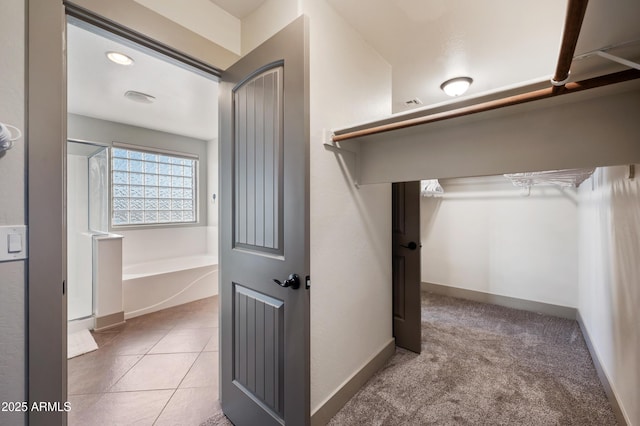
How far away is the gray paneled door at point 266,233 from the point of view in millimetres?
1224

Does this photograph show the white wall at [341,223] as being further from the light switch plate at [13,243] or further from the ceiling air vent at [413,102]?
the light switch plate at [13,243]

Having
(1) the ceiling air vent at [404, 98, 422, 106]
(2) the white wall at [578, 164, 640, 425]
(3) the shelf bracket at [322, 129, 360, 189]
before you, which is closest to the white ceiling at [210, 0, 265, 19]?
(3) the shelf bracket at [322, 129, 360, 189]

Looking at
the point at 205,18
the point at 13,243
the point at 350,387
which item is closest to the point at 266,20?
the point at 205,18

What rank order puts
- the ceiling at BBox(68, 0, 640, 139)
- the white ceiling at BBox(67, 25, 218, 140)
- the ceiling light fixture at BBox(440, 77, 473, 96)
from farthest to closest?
1. the ceiling light fixture at BBox(440, 77, 473, 96)
2. the white ceiling at BBox(67, 25, 218, 140)
3. the ceiling at BBox(68, 0, 640, 139)

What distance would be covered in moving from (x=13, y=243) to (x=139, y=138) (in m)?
3.74

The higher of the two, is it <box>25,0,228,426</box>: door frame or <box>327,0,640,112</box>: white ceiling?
<box>327,0,640,112</box>: white ceiling

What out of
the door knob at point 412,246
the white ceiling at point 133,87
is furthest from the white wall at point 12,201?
the door knob at point 412,246

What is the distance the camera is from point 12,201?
3.09 ft

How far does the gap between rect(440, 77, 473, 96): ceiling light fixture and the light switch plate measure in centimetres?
309

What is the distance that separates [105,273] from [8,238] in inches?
92.1

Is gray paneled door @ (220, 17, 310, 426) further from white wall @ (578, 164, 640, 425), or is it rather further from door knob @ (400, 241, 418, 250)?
white wall @ (578, 164, 640, 425)

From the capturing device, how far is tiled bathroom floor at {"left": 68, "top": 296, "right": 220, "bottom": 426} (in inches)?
65.0

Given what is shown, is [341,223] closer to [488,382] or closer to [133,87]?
[488,382]

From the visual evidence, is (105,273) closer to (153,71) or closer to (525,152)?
(153,71)
